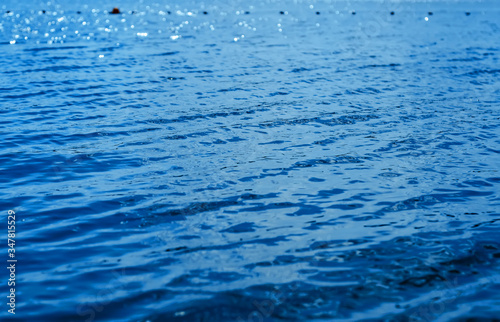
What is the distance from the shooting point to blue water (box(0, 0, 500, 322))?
28.4ft

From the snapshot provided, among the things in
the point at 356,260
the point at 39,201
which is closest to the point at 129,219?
the point at 39,201

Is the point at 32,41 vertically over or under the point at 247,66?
over

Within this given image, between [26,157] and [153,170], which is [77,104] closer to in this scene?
[26,157]

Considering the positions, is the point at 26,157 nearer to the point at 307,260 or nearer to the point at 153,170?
the point at 153,170

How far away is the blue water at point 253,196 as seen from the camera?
866cm

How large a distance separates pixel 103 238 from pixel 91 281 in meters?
1.74

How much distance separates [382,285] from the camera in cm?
896

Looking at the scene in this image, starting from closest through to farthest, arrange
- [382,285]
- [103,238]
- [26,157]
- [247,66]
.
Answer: [382,285] → [103,238] → [26,157] → [247,66]

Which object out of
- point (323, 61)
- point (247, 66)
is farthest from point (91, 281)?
point (323, 61)

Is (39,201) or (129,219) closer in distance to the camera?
(129,219)

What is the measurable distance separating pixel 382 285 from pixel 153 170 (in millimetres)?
7318

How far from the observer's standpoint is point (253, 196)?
12.8 meters

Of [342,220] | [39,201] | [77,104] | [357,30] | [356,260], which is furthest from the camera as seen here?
[357,30]

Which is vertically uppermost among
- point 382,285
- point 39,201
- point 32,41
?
point 32,41
